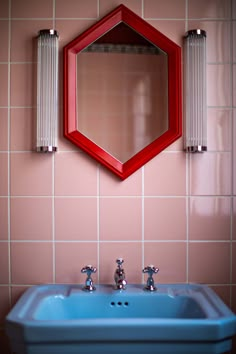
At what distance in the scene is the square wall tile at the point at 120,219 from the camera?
1363 millimetres

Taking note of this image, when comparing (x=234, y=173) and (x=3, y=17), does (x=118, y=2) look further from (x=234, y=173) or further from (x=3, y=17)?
(x=234, y=173)

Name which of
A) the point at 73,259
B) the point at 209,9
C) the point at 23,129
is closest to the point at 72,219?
the point at 73,259

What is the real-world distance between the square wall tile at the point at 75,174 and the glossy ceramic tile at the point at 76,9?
1.73ft

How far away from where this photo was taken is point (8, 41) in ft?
4.48

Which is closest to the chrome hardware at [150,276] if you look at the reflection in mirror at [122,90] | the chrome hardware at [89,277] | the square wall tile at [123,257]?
the square wall tile at [123,257]

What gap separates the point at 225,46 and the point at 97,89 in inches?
20.4

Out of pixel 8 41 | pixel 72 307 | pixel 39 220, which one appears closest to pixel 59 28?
pixel 8 41

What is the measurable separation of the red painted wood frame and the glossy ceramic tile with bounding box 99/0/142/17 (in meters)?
0.03

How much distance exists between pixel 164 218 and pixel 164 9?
0.80 m

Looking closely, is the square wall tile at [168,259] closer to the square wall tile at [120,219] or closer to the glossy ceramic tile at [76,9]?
the square wall tile at [120,219]

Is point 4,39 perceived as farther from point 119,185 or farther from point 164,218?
point 164,218

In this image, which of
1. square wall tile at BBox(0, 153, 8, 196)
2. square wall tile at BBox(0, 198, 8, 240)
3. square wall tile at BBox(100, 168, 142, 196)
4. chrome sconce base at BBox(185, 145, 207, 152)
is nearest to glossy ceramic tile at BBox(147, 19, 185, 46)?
chrome sconce base at BBox(185, 145, 207, 152)

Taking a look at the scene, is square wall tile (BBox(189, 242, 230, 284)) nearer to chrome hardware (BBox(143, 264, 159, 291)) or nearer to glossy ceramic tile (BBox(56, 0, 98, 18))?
chrome hardware (BBox(143, 264, 159, 291))

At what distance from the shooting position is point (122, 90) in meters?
1.37
